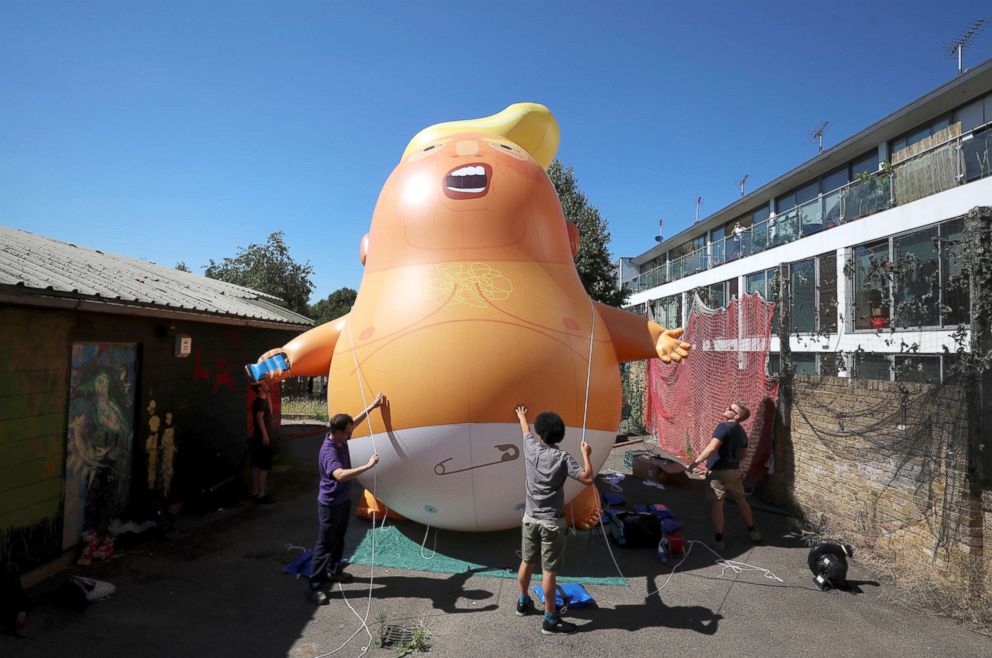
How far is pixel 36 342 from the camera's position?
4.88 metres

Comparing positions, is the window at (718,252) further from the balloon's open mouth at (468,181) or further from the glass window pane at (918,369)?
the balloon's open mouth at (468,181)

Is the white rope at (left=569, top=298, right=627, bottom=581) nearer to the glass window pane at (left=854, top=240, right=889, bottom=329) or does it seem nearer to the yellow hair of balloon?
the yellow hair of balloon

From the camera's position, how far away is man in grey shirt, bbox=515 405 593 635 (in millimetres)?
4031

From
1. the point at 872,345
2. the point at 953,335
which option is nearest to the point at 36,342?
the point at 953,335

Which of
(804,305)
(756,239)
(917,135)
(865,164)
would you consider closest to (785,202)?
(865,164)

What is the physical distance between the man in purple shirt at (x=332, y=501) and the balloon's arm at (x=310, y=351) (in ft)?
4.42

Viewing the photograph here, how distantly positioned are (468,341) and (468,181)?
1.86 meters

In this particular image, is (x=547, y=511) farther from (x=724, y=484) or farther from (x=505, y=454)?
(x=724, y=484)

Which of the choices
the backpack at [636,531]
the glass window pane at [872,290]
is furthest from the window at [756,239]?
the backpack at [636,531]

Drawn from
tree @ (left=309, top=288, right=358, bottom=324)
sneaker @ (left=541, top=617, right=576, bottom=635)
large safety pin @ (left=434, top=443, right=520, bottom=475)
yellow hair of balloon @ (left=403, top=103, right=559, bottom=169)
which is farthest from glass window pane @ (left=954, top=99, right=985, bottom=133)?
tree @ (left=309, top=288, right=358, bottom=324)

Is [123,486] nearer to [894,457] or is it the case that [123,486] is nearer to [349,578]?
[349,578]

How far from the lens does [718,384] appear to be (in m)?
9.36

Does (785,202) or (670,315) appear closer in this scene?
(670,315)

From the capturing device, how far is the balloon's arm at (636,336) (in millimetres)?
5980
